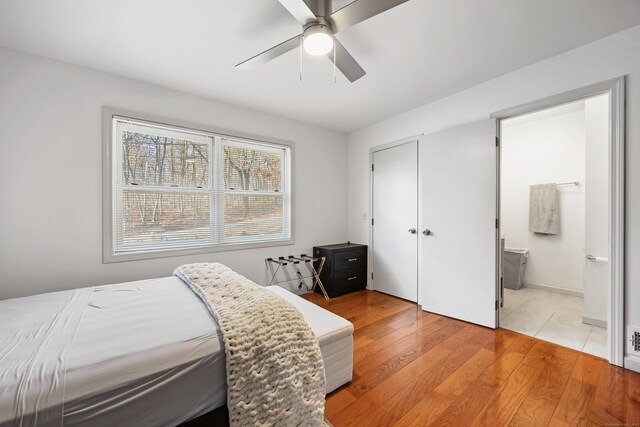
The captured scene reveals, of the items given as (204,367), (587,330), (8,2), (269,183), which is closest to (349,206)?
(269,183)

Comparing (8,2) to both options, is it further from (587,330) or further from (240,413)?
(587,330)

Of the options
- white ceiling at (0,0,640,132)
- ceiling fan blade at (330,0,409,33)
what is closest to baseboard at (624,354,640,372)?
white ceiling at (0,0,640,132)

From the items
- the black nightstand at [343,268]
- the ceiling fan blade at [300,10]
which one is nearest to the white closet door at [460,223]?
the black nightstand at [343,268]

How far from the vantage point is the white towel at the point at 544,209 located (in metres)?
3.72

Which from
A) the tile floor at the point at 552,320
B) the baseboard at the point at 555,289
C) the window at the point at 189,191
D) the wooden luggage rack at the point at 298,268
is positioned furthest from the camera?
the baseboard at the point at 555,289

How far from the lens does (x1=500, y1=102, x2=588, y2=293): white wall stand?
3557 mm

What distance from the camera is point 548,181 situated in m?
3.80

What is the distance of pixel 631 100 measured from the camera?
1.84m

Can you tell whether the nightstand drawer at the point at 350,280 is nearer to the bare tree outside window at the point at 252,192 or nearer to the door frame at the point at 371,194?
the door frame at the point at 371,194

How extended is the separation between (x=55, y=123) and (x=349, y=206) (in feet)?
11.5

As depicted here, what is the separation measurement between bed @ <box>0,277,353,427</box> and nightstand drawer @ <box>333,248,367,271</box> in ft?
6.20

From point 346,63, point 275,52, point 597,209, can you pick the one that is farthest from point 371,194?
point 275,52

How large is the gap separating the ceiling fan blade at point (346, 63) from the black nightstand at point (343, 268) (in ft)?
7.37

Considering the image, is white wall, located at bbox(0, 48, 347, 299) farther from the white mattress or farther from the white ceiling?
the white mattress
